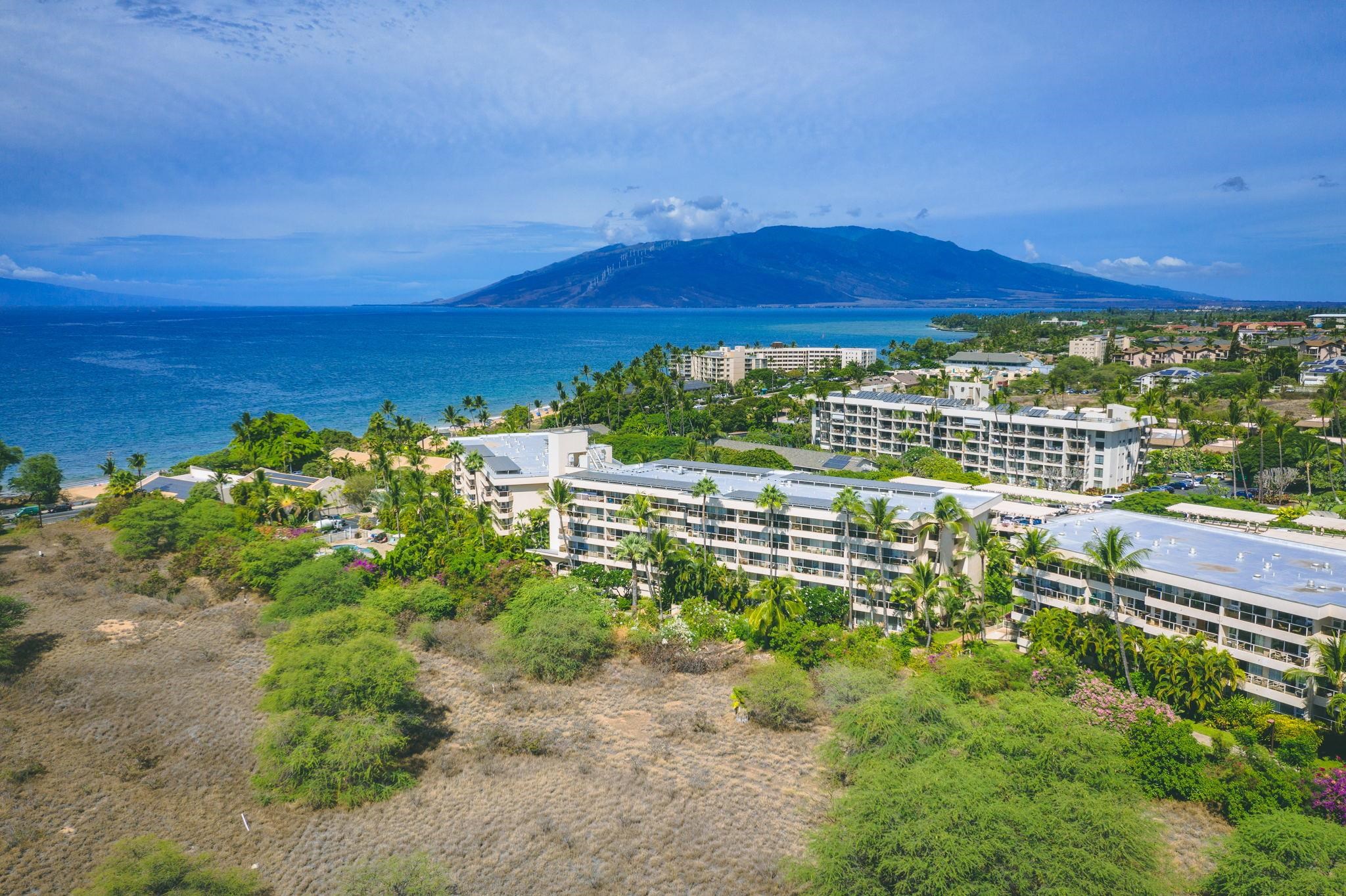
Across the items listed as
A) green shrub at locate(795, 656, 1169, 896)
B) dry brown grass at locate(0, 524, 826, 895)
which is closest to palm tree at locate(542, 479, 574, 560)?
dry brown grass at locate(0, 524, 826, 895)

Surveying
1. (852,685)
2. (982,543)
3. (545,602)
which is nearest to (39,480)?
(545,602)

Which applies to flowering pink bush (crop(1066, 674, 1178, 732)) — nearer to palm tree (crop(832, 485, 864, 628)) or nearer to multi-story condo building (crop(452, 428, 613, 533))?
palm tree (crop(832, 485, 864, 628))

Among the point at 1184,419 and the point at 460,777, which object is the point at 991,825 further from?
the point at 1184,419

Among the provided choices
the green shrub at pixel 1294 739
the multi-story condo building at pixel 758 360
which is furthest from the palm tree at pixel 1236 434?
the multi-story condo building at pixel 758 360

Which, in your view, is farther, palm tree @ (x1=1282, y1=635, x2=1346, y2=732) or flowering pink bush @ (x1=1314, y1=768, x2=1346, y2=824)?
palm tree @ (x1=1282, y1=635, x2=1346, y2=732)

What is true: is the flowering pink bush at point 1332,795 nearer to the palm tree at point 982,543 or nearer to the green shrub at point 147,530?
the palm tree at point 982,543
